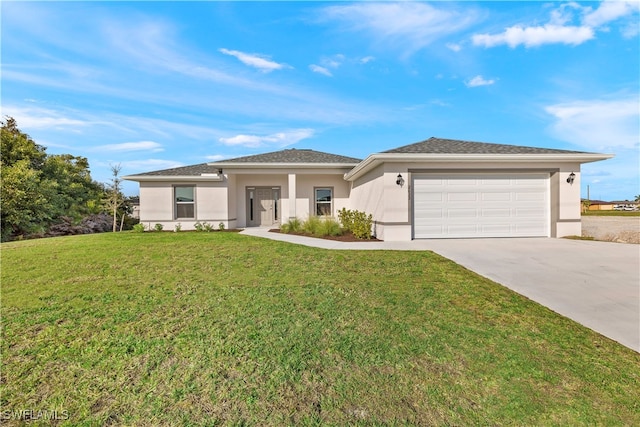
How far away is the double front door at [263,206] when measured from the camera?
16.6 metres

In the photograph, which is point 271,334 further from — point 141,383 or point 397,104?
point 397,104

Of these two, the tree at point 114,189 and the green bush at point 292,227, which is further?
the tree at point 114,189

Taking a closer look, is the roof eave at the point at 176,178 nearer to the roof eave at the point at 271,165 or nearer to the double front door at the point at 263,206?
the roof eave at the point at 271,165

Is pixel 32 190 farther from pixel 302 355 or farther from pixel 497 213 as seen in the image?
pixel 497 213

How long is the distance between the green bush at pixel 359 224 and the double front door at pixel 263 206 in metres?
5.06

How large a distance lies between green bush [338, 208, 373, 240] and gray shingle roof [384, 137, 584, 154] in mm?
2812

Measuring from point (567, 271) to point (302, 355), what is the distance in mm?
6356

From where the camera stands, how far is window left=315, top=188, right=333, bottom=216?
16.5m

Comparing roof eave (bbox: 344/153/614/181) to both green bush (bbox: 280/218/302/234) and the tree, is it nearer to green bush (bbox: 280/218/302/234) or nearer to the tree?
green bush (bbox: 280/218/302/234)

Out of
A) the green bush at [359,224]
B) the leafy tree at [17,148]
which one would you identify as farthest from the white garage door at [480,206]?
the leafy tree at [17,148]

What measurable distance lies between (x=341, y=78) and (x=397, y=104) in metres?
3.94

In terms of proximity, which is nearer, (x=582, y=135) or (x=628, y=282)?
(x=628, y=282)

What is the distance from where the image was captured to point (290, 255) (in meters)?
7.72

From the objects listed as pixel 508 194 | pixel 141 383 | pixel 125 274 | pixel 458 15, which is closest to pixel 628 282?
pixel 508 194
